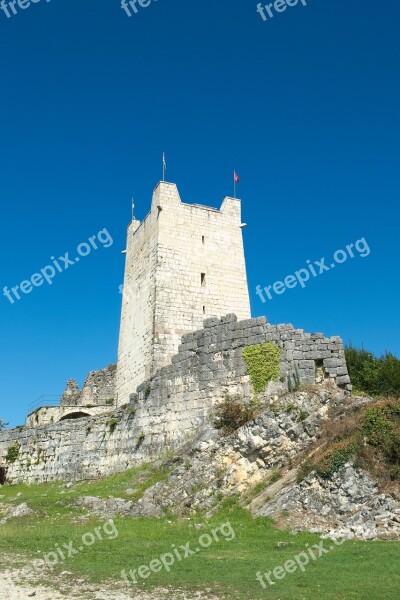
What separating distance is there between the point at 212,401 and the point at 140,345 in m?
8.40

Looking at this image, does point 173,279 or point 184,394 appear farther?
point 173,279

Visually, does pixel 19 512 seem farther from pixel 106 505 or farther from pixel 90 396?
pixel 90 396

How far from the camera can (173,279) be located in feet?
89.4

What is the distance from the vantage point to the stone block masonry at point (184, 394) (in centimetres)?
1897

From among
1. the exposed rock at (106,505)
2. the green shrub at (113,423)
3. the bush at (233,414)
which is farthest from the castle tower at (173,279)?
the exposed rock at (106,505)

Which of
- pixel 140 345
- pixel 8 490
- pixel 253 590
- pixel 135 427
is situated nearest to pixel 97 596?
pixel 253 590

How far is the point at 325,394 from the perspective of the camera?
1786cm

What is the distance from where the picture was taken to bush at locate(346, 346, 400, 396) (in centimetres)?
2784

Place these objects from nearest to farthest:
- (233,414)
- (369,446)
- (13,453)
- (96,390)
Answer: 1. (369,446)
2. (233,414)
3. (13,453)
4. (96,390)

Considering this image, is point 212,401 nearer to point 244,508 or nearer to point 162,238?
point 244,508

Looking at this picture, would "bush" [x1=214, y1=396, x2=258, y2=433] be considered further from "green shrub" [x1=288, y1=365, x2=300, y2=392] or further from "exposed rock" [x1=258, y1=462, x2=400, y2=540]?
"exposed rock" [x1=258, y1=462, x2=400, y2=540]

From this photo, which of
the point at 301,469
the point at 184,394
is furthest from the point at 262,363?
the point at 301,469

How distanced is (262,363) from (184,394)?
135 inches

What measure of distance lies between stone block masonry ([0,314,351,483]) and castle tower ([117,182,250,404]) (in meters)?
3.70
